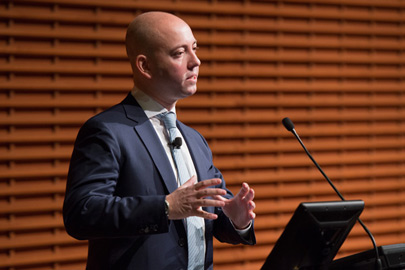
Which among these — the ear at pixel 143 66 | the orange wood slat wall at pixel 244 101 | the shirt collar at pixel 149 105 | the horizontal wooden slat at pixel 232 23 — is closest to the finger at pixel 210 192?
the shirt collar at pixel 149 105

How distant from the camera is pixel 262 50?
13.8 ft

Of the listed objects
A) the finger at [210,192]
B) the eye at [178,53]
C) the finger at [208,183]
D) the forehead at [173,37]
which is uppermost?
the forehead at [173,37]

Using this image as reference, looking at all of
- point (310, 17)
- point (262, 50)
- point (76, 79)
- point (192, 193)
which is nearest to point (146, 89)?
point (192, 193)

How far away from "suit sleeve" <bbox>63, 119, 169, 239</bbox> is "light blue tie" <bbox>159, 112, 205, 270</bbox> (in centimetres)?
24

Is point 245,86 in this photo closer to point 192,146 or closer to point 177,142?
point 192,146

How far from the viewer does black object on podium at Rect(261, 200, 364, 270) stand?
143cm

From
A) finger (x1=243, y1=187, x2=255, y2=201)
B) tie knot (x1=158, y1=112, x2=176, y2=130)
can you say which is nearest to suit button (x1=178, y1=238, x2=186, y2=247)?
finger (x1=243, y1=187, x2=255, y2=201)

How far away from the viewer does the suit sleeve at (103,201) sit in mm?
1696

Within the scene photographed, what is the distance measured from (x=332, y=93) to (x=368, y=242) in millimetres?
1364

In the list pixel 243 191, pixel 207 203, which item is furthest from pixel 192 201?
pixel 243 191

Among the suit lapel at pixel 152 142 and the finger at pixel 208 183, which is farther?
the suit lapel at pixel 152 142

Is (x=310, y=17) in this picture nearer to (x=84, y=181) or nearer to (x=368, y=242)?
(x=368, y=242)

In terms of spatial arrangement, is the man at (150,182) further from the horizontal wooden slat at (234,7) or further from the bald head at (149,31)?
the horizontal wooden slat at (234,7)

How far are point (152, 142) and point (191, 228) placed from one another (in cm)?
37
